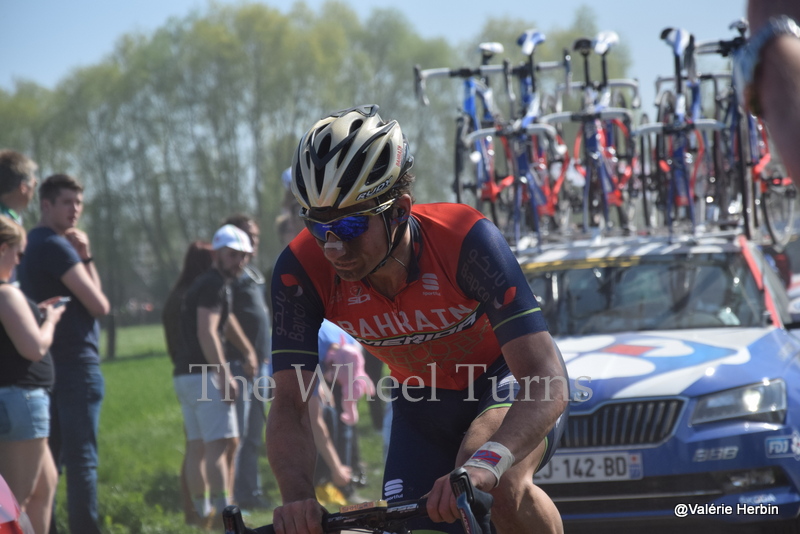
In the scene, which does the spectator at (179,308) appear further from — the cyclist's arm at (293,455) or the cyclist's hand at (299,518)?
the cyclist's hand at (299,518)

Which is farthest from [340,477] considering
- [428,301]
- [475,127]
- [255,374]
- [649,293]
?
[428,301]

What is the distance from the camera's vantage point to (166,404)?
16.2 metres

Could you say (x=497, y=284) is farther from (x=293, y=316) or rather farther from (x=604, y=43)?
(x=604, y=43)

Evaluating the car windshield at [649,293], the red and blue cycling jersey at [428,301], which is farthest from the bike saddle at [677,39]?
the red and blue cycling jersey at [428,301]

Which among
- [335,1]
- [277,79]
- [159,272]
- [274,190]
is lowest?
[159,272]

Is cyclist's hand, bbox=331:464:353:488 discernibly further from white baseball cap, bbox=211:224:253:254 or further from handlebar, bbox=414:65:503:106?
handlebar, bbox=414:65:503:106

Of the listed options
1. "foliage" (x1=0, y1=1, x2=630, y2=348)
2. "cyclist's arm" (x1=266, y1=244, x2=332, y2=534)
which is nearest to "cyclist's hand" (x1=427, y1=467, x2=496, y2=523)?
"cyclist's arm" (x1=266, y1=244, x2=332, y2=534)

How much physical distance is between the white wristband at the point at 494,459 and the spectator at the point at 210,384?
15.3 ft

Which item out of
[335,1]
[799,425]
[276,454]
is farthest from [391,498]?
[335,1]

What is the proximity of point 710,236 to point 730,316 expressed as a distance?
1142mm

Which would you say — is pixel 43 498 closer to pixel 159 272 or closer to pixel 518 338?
pixel 518 338

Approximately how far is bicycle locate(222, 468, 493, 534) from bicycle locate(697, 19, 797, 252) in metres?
5.95

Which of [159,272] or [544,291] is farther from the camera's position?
[159,272]

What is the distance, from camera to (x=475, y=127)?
30.2 feet
